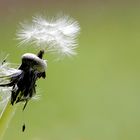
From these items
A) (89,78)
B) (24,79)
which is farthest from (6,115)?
(89,78)

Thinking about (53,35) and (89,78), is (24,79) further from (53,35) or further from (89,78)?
(89,78)

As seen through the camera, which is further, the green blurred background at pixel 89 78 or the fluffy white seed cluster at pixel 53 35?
the green blurred background at pixel 89 78

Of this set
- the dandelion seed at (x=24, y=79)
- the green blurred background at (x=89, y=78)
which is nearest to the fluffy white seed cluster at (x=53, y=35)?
the dandelion seed at (x=24, y=79)

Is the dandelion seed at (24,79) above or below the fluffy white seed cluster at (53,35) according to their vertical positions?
below

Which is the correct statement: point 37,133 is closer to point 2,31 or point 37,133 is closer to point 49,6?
point 2,31

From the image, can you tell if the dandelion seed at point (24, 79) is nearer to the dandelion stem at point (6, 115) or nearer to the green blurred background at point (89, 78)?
the dandelion stem at point (6, 115)

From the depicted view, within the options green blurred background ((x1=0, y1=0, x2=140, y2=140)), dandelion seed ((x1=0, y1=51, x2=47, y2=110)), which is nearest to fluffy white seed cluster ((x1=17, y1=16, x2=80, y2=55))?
dandelion seed ((x1=0, y1=51, x2=47, y2=110))
